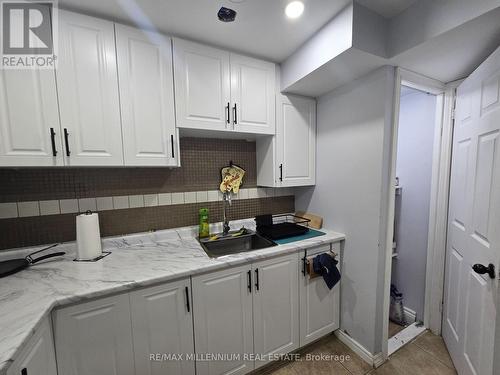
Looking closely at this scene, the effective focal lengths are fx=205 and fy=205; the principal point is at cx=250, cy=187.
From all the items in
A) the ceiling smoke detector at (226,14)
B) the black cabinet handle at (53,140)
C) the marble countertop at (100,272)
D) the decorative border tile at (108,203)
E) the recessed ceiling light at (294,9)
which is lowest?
the marble countertop at (100,272)

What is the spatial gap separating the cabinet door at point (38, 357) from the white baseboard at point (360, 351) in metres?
1.90

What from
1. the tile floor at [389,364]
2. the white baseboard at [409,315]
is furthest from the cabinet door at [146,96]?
the white baseboard at [409,315]

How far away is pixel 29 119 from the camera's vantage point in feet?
3.54

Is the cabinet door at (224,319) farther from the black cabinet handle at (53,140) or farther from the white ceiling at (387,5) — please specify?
the white ceiling at (387,5)

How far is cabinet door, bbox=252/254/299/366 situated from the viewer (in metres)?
1.41

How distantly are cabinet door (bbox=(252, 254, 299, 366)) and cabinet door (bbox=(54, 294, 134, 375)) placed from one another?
0.76 m

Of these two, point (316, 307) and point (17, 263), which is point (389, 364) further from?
point (17, 263)

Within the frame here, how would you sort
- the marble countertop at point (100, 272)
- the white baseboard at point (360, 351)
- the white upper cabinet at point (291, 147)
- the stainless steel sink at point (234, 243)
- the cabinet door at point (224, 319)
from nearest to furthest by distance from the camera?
the marble countertop at point (100, 272) → the cabinet door at point (224, 319) → the white baseboard at point (360, 351) → the stainless steel sink at point (234, 243) → the white upper cabinet at point (291, 147)

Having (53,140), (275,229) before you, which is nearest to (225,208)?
(275,229)

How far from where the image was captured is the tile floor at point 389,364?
1.48 metres

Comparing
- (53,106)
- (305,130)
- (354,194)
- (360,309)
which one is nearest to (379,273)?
(360,309)

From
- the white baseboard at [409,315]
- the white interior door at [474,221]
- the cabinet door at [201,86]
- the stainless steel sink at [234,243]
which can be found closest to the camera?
the white interior door at [474,221]

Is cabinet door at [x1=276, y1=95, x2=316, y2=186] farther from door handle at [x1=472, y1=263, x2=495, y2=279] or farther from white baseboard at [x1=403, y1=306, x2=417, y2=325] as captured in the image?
white baseboard at [x1=403, y1=306, x2=417, y2=325]

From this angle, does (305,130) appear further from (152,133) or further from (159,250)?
(159,250)
